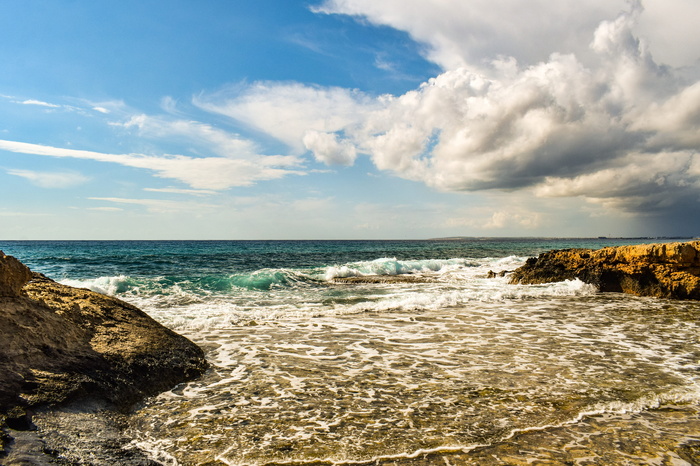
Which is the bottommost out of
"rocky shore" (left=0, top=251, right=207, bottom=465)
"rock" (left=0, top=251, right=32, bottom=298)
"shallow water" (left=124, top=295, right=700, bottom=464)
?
"shallow water" (left=124, top=295, right=700, bottom=464)

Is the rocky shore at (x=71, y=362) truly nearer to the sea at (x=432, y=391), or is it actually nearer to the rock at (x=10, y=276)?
the rock at (x=10, y=276)

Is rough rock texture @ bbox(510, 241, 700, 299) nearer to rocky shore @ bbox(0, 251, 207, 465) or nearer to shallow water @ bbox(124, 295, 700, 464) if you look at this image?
shallow water @ bbox(124, 295, 700, 464)

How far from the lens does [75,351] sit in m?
4.86

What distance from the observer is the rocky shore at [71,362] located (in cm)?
358

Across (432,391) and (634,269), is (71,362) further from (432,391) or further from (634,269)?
(634,269)

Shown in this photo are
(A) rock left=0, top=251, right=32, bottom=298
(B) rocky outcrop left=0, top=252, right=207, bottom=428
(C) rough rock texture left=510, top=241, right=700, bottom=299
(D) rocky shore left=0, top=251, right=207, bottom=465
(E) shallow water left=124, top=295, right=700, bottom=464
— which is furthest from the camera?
(C) rough rock texture left=510, top=241, right=700, bottom=299

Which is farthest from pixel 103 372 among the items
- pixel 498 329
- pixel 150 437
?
pixel 498 329

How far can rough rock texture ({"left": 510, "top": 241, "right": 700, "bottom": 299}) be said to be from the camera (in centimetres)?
1405

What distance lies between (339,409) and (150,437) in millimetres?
2018

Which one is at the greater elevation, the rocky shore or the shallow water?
the rocky shore

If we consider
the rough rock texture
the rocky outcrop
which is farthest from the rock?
the rough rock texture

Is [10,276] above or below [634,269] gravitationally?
above

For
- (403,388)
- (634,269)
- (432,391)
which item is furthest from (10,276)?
(634,269)

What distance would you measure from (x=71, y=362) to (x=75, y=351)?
0.27 m
